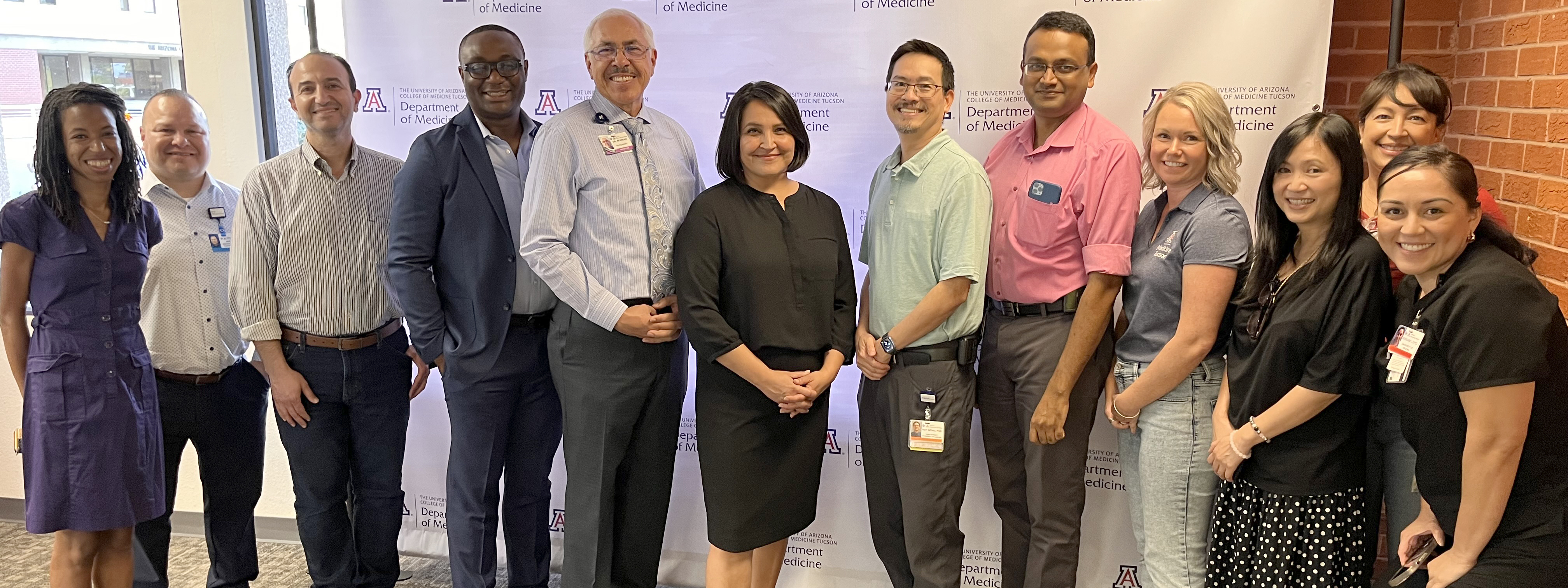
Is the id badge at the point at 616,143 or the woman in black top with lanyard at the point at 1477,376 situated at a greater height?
the id badge at the point at 616,143

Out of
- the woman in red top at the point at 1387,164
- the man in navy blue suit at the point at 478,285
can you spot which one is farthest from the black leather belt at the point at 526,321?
the woman in red top at the point at 1387,164

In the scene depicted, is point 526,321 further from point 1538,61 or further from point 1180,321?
point 1538,61

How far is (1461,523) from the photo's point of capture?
1.83 metres

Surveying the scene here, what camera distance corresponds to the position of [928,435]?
2.49 m

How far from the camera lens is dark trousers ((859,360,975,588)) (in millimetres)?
2494

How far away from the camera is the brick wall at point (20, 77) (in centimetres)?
387

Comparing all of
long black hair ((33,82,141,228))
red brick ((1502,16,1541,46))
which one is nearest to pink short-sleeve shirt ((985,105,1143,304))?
red brick ((1502,16,1541,46))

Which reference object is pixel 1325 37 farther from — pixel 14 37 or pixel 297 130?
pixel 14 37

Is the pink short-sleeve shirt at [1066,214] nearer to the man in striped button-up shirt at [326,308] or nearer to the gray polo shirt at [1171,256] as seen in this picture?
the gray polo shirt at [1171,256]

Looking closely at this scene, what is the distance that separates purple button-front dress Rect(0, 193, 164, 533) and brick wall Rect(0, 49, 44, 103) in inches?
74.4

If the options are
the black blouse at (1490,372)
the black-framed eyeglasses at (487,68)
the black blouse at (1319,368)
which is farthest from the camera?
the black-framed eyeglasses at (487,68)

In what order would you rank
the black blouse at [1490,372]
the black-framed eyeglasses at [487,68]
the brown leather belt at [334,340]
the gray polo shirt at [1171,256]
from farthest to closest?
the brown leather belt at [334,340] < the black-framed eyeglasses at [487,68] < the gray polo shirt at [1171,256] < the black blouse at [1490,372]

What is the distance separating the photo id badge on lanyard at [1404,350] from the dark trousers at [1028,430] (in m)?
0.72

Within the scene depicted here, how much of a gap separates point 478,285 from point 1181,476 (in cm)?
196
